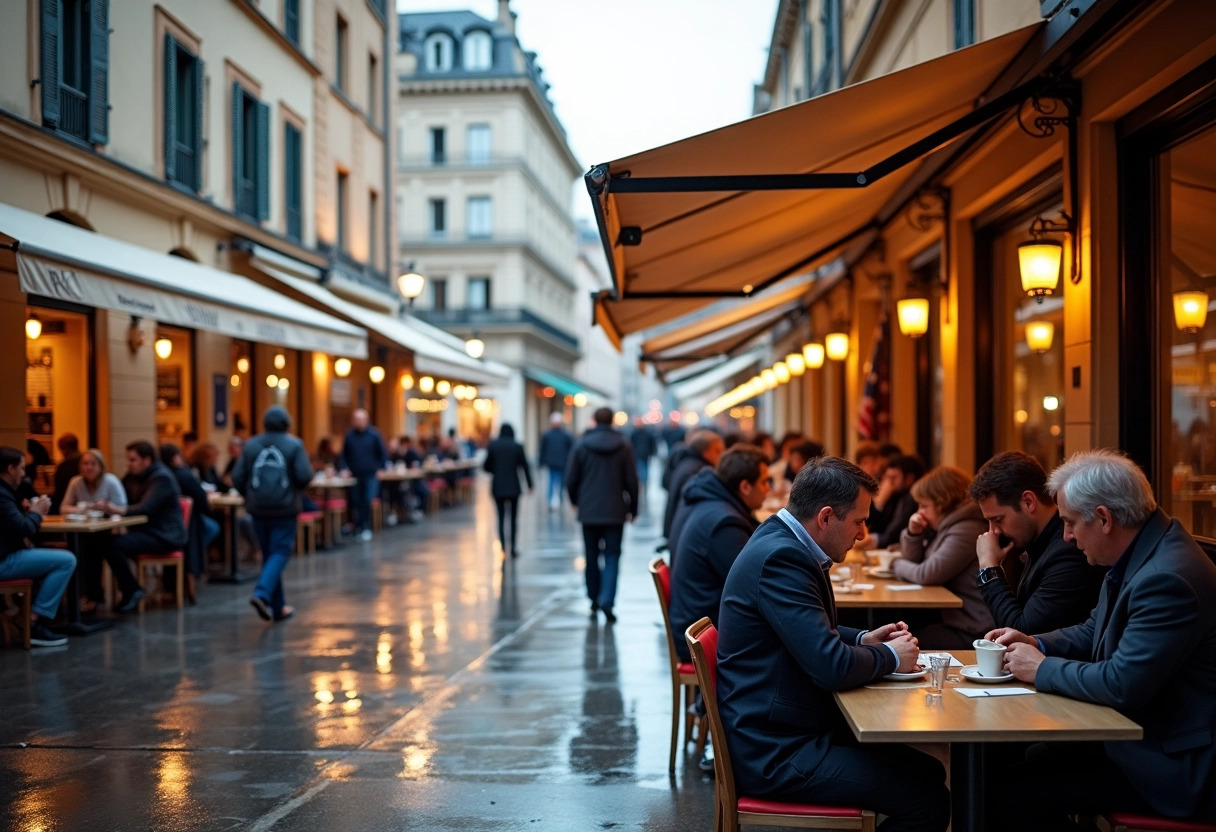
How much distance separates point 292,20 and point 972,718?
17.8 m

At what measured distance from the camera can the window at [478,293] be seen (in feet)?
160

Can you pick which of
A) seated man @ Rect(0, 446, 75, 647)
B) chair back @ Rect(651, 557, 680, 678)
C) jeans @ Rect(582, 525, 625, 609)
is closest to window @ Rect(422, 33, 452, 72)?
jeans @ Rect(582, 525, 625, 609)

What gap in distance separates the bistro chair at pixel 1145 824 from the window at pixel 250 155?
48.4 ft

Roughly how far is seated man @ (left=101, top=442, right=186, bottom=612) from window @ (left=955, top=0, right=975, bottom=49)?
7377 millimetres

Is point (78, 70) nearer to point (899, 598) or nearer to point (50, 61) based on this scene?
point (50, 61)

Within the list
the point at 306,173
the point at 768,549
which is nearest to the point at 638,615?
the point at 768,549

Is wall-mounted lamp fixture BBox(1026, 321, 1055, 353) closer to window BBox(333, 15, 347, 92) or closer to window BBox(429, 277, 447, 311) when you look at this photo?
window BBox(333, 15, 347, 92)

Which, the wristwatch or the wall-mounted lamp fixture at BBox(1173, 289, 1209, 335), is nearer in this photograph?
the wristwatch

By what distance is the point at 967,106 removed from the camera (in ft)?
24.2

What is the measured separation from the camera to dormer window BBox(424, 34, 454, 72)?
160ft

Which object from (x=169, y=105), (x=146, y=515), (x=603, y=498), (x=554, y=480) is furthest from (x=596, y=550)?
(x=554, y=480)

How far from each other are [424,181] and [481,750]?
44.6m

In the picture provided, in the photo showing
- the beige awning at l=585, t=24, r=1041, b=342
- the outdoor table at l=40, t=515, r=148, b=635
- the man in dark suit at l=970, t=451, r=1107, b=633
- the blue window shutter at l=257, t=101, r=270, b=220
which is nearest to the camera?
the man in dark suit at l=970, t=451, r=1107, b=633

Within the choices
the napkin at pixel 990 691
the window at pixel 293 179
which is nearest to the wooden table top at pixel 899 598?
the napkin at pixel 990 691
